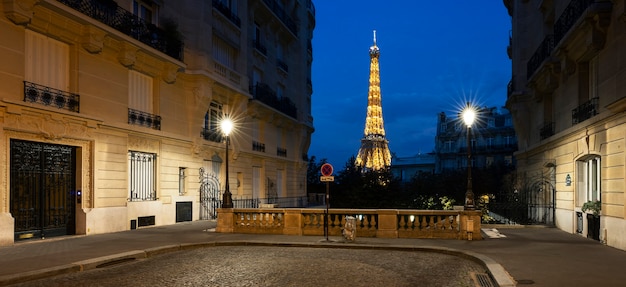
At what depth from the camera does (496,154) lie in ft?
227

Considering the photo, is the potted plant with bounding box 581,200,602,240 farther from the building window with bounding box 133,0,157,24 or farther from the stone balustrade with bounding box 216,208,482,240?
the building window with bounding box 133,0,157,24

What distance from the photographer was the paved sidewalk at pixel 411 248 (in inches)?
374

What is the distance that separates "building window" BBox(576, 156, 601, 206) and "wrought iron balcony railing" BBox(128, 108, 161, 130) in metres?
16.9

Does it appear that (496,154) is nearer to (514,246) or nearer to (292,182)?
(292,182)

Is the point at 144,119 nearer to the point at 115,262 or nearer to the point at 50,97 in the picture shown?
the point at 50,97

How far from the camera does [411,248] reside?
14242mm

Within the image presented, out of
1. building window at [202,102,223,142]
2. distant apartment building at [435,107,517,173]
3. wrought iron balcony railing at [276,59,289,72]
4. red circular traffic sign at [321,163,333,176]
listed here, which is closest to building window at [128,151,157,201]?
building window at [202,102,223,142]

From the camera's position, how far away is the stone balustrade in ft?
53.4

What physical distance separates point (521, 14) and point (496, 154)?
145 feet

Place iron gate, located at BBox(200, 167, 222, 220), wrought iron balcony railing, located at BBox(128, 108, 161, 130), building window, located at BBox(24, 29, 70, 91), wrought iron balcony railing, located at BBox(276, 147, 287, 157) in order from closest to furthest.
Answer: building window, located at BBox(24, 29, 70, 91) < wrought iron balcony railing, located at BBox(128, 108, 161, 130) < iron gate, located at BBox(200, 167, 222, 220) < wrought iron balcony railing, located at BBox(276, 147, 287, 157)

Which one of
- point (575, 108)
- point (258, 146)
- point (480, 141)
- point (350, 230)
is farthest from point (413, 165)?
point (350, 230)

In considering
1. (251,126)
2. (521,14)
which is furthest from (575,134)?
(251,126)

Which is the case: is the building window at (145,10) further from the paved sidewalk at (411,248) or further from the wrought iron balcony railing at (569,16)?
the wrought iron balcony railing at (569,16)

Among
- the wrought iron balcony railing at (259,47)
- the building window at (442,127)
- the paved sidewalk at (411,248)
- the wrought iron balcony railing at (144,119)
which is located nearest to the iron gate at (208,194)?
the wrought iron balcony railing at (144,119)
